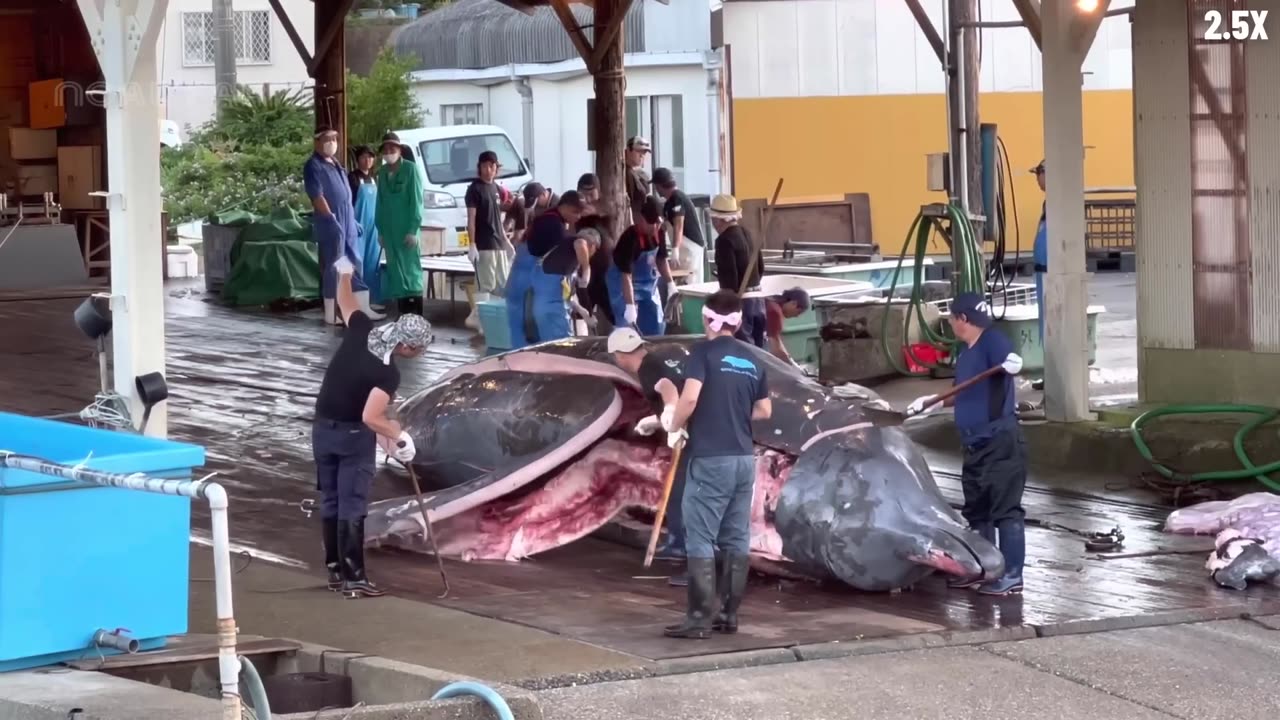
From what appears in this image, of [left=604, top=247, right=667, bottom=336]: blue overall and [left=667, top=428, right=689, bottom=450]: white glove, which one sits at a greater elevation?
[left=604, top=247, right=667, bottom=336]: blue overall

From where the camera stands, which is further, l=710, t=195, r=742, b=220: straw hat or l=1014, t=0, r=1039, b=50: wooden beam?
l=1014, t=0, r=1039, b=50: wooden beam

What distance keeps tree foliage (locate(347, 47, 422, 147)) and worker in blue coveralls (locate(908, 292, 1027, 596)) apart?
25.4 meters

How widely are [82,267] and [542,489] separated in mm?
15454

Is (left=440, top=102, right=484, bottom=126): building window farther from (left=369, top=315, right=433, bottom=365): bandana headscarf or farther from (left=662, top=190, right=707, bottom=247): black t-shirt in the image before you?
(left=369, top=315, right=433, bottom=365): bandana headscarf

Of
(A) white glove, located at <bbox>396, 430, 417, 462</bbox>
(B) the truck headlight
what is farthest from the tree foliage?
(A) white glove, located at <bbox>396, 430, 417, 462</bbox>

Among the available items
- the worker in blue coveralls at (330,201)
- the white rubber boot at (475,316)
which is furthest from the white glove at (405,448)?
the white rubber boot at (475,316)

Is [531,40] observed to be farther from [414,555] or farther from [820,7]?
[414,555]

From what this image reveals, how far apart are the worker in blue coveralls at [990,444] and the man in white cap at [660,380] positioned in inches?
50.9

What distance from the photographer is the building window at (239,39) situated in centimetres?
4322

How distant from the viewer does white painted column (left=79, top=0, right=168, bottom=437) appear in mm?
10328

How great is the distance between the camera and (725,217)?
49.9ft

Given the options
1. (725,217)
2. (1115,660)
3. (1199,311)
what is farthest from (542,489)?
(1199,311)

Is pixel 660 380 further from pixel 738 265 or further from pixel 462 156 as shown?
pixel 462 156

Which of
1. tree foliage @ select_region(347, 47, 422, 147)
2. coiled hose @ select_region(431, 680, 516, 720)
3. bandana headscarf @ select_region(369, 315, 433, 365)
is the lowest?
coiled hose @ select_region(431, 680, 516, 720)
